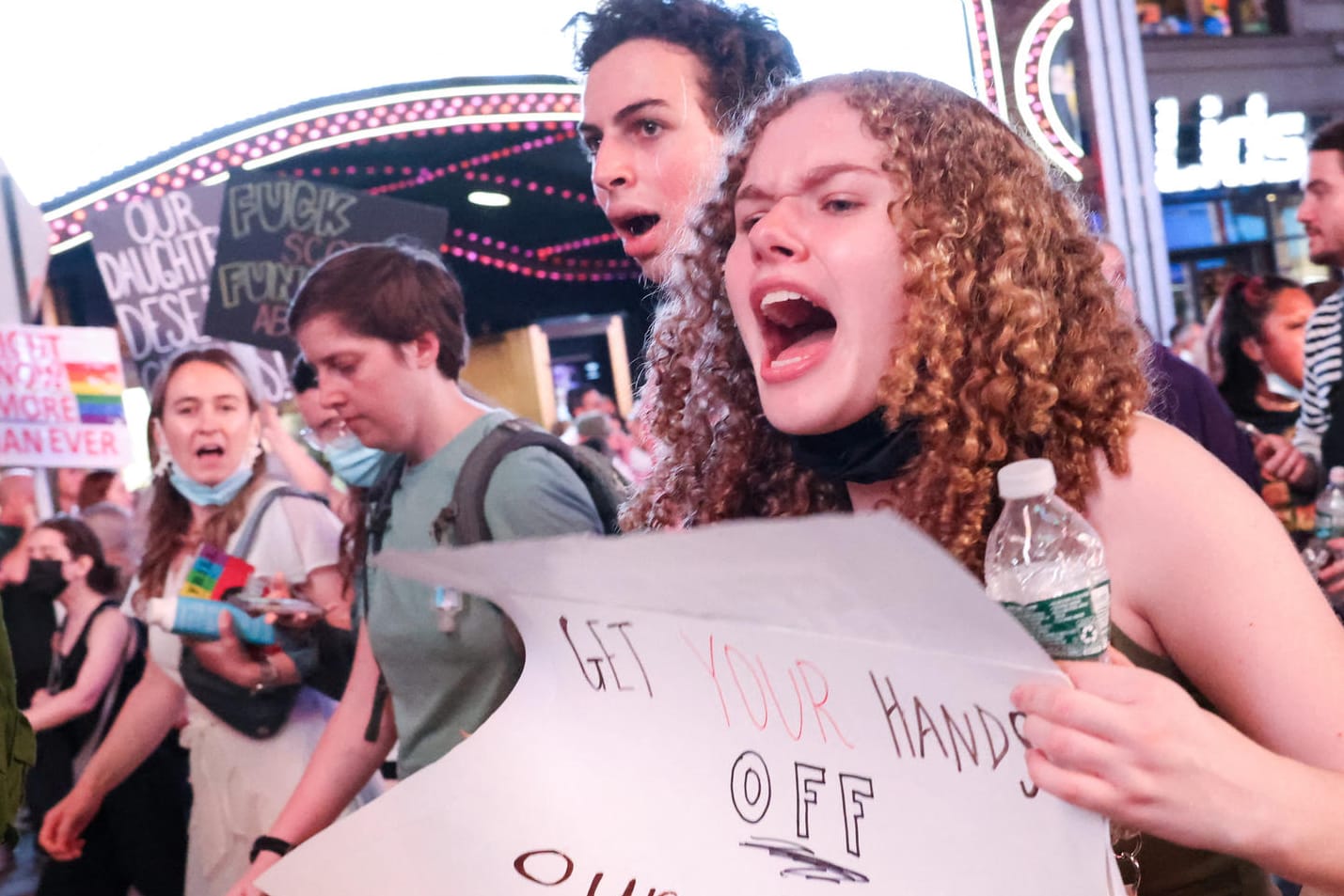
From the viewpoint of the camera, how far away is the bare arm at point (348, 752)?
6.12ft

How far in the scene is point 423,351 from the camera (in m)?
2.01

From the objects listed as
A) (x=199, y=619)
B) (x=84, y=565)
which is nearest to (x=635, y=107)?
(x=199, y=619)

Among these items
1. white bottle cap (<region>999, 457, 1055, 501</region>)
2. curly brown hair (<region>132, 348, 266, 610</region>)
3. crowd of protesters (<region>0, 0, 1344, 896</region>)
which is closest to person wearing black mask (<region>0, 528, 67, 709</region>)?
Answer: crowd of protesters (<region>0, 0, 1344, 896</region>)

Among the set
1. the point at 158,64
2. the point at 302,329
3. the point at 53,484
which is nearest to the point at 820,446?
the point at 302,329

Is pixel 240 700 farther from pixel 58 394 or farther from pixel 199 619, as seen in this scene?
pixel 58 394

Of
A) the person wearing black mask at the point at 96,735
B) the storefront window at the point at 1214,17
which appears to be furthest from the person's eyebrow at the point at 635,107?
the storefront window at the point at 1214,17

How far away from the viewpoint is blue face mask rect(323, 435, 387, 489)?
7.70 ft

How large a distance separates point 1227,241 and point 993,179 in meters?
9.48

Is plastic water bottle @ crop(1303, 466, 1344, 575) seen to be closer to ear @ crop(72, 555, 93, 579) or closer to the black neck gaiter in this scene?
the black neck gaiter

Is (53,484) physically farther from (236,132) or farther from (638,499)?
(638,499)

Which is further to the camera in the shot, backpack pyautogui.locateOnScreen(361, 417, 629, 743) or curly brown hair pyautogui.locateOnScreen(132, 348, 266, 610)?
curly brown hair pyautogui.locateOnScreen(132, 348, 266, 610)

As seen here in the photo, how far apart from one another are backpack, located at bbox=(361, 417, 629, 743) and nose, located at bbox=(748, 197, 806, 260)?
2.30 ft

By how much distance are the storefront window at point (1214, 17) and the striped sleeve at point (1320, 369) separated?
7.38m

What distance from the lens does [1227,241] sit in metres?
9.52
